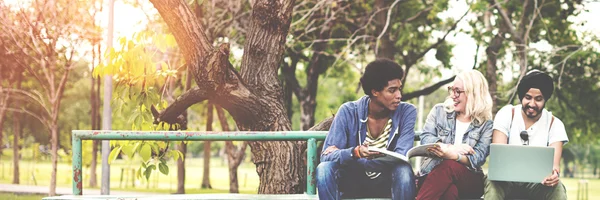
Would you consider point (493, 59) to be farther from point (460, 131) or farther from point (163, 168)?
point (460, 131)

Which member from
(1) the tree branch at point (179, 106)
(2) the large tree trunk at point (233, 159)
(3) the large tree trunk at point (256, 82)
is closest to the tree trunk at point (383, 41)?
(2) the large tree trunk at point (233, 159)


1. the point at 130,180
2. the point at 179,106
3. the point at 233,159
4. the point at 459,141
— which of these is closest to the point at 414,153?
the point at 459,141

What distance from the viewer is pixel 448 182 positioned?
4.53 meters

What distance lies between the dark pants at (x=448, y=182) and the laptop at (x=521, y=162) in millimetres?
233

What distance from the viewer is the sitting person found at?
4.53 meters

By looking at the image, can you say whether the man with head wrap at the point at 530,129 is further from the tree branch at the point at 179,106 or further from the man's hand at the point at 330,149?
the tree branch at the point at 179,106

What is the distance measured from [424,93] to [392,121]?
12428 mm

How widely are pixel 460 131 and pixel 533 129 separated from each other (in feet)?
1.46

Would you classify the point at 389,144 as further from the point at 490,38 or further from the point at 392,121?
the point at 490,38

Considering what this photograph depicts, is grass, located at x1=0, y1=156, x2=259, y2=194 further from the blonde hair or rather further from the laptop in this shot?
the laptop

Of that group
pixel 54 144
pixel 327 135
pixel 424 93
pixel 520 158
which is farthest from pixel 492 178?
pixel 54 144

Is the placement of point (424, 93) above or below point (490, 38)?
below

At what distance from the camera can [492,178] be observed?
444cm

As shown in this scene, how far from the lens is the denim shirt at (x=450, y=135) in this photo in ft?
15.3
